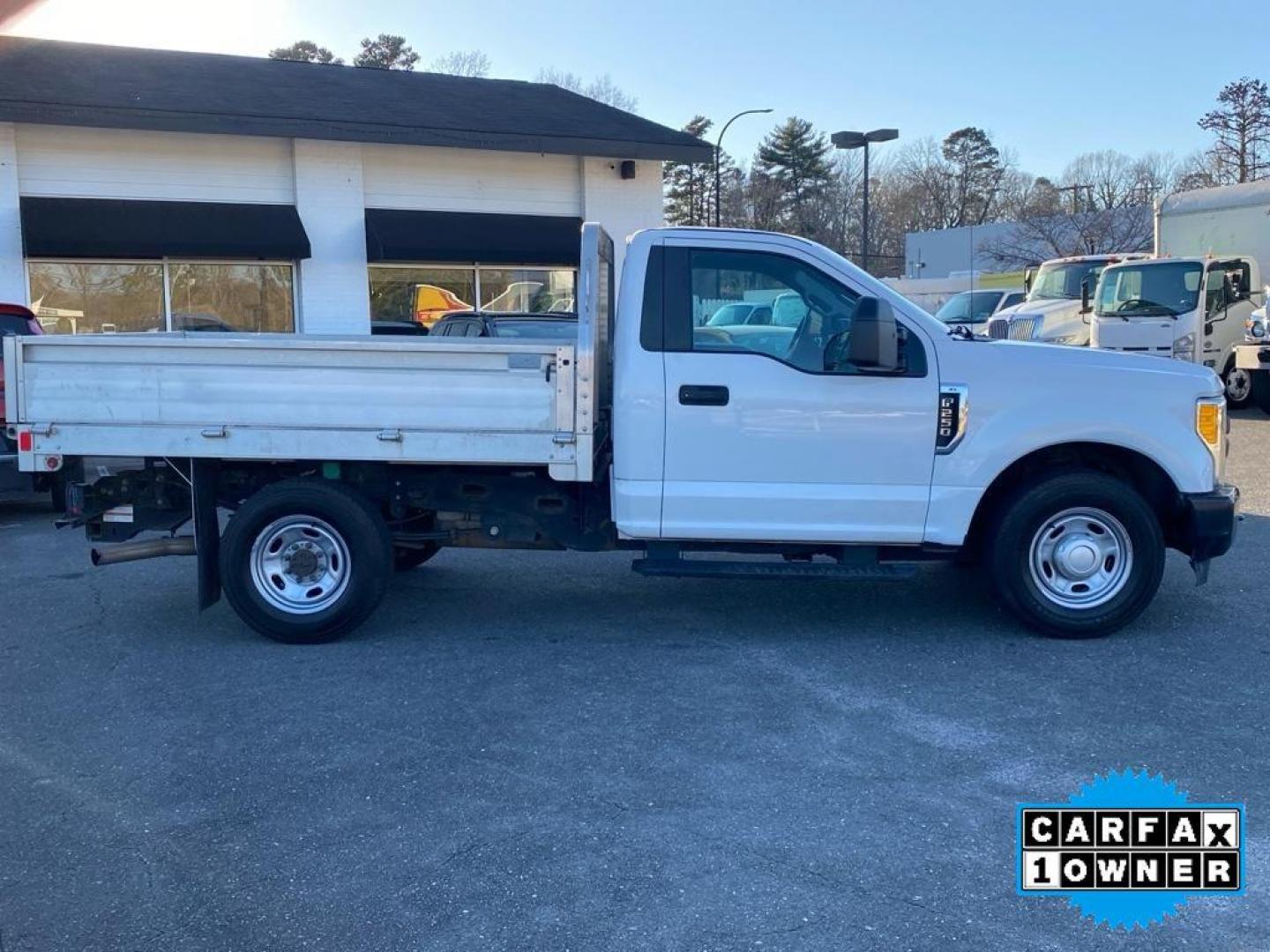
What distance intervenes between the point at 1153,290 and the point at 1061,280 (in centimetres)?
358

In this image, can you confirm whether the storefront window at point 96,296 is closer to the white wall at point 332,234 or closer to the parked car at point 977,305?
the white wall at point 332,234

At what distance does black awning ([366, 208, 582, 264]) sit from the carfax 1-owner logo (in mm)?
14827

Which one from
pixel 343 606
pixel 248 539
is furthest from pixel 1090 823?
pixel 248 539

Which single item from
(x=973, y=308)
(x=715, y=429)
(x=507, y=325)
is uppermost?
(x=973, y=308)

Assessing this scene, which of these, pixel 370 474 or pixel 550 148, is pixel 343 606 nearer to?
pixel 370 474

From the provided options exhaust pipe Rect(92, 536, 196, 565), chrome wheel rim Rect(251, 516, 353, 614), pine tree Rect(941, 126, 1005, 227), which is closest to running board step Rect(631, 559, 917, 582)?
chrome wheel rim Rect(251, 516, 353, 614)

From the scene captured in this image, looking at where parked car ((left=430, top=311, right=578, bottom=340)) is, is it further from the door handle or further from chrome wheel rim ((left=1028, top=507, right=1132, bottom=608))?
chrome wheel rim ((left=1028, top=507, right=1132, bottom=608))

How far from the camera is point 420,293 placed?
18828 millimetres

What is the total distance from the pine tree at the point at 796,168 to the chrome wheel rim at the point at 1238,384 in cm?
4854

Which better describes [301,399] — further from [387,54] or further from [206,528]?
[387,54]

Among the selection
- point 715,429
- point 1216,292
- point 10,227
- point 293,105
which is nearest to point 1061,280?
point 1216,292

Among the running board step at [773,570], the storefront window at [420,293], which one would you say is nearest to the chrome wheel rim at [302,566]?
the running board step at [773,570]

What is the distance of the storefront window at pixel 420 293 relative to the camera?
18.5 meters

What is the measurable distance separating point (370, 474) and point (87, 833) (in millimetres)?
2762
